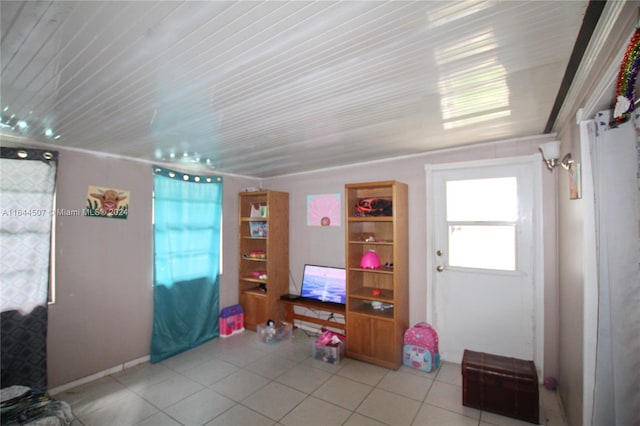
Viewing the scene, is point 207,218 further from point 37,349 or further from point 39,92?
point 39,92

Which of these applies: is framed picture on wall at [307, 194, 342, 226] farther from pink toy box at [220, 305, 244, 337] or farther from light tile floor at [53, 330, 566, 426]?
light tile floor at [53, 330, 566, 426]

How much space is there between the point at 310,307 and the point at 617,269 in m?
2.95

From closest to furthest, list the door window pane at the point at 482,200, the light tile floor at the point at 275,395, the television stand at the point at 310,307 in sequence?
the light tile floor at the point at 275,395 → the door window pane at the point at 482,200 → the television stand at the point at 310,307

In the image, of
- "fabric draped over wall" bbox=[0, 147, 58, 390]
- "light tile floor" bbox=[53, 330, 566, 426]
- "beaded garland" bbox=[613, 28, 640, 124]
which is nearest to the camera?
"beaded garland" bbox=[613, 28, 640, 124]

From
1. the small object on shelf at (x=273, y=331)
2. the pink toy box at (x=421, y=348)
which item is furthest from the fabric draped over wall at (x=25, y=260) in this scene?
the pink toy box at (x=421, y=348)

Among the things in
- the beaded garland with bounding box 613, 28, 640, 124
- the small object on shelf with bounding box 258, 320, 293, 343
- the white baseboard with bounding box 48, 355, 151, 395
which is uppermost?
the beaded garland with bounding box 613, 28, 640, 124

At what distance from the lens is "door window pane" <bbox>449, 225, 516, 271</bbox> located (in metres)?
2.88

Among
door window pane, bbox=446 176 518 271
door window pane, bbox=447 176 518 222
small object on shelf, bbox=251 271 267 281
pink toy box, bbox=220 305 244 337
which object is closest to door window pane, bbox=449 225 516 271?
door window pane, bbox=446 176 518 271

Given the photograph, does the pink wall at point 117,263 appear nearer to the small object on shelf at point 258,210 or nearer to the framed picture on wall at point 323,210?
the framed picture on wall at point 323,210

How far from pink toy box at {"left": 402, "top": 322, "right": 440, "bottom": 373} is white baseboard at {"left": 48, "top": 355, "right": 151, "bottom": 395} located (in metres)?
2.93

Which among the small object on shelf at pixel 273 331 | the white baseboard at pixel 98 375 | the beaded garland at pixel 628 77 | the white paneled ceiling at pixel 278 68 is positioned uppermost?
the white paneled ceiling at pixel 278 68

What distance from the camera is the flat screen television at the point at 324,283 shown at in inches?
150

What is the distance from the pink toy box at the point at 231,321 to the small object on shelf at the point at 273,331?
0.38 m

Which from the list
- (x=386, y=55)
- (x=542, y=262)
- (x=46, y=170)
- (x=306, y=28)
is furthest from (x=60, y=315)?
(x=542, y=262)
